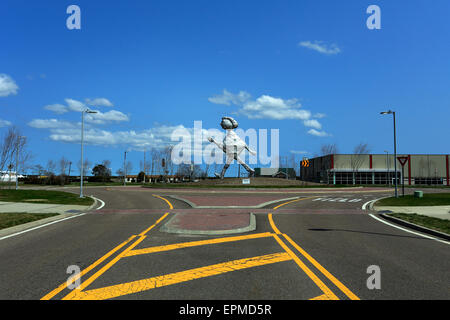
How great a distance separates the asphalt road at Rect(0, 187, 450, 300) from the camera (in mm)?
4684

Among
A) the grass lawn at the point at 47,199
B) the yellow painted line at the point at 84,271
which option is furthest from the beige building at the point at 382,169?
the yellow painted line at the point at 84,271

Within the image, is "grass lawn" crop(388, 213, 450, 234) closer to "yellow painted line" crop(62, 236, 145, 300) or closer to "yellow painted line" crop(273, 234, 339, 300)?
"yellow painted line" crop(273, 234, 339, 300)

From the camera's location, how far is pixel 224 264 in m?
6.22

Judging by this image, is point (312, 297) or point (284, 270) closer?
point (312, 297)

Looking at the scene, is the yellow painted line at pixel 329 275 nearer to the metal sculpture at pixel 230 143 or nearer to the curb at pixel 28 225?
the curb at pixel 28 225

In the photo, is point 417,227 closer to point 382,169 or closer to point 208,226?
point 208,226

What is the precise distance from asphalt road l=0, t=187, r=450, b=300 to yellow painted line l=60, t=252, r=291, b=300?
0.05 ft

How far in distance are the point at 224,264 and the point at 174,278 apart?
1.25 meters

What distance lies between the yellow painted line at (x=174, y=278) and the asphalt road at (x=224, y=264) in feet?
0.05

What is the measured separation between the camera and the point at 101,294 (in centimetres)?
457
